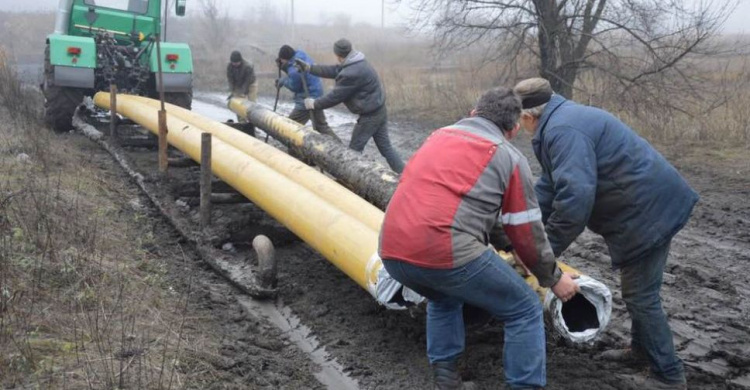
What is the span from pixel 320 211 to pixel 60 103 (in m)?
7.28

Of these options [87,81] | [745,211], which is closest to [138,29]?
[87,81]

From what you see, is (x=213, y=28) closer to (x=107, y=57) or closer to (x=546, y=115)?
(x=107, y=57)

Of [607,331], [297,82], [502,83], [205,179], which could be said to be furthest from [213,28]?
[607,331]

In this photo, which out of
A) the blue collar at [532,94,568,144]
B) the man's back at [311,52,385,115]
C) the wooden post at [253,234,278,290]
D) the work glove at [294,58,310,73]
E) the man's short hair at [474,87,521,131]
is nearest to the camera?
the man's short hair at [474,87,521,131]

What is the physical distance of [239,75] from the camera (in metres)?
12.4

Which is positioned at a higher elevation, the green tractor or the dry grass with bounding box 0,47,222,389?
the green tractor

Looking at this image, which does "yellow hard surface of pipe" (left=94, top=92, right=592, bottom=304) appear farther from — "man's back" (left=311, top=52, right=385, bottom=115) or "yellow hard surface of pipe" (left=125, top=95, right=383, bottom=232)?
"man's back" (left=311, top=52, right=385, bottom=115)

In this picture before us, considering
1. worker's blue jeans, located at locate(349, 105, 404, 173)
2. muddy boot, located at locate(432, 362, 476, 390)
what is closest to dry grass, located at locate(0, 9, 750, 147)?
worker's blue jeans, located at locate(349, 105, 404, 173)

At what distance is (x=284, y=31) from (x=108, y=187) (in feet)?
169

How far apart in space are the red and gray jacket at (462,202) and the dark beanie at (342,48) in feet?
16.7

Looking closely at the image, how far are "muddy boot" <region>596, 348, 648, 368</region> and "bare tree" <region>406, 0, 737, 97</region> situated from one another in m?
7.82

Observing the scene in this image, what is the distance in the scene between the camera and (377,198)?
18.5 ft

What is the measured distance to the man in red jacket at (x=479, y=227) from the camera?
10.0 ft

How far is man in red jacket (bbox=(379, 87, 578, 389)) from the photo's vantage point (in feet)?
10.0
